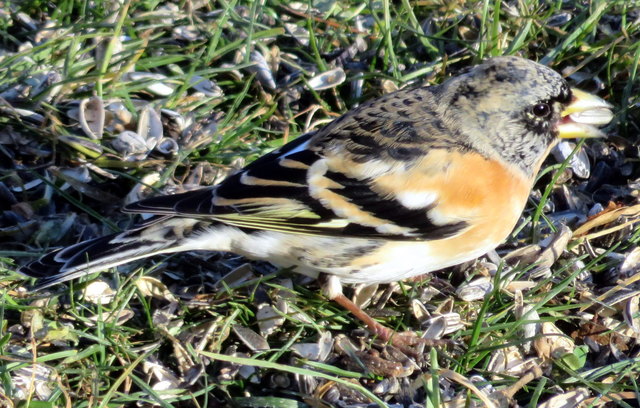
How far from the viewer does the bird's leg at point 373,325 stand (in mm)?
2799

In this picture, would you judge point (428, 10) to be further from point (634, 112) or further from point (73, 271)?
point (73, 271)

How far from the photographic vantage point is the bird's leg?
110 inches

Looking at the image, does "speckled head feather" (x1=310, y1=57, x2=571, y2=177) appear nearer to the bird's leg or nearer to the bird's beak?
the bird's beak

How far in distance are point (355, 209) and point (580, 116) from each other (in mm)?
853

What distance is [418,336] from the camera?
287cm

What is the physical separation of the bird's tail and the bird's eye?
107 centimetres

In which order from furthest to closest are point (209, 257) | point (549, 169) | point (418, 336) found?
point (549, 169)
point (209, 257)
point (418, 336)

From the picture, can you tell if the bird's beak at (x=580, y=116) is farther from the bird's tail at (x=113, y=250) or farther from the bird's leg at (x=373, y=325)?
the bird's tail at (x=113, y=250)

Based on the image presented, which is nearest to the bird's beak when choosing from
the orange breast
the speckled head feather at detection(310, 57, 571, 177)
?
the speckled head feather at detection(310, 57, 571, 177)

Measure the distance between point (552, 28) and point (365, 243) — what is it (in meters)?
1.50

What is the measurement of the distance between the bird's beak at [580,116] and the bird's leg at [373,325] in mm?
786

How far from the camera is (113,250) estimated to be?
271 cm

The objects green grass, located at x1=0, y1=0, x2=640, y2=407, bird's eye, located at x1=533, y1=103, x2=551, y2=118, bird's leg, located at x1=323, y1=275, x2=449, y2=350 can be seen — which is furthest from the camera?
bird's eye, located at x1=533, y1=103, x2=551, y2=118

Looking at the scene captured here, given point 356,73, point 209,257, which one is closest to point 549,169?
Answer: point 356,73
